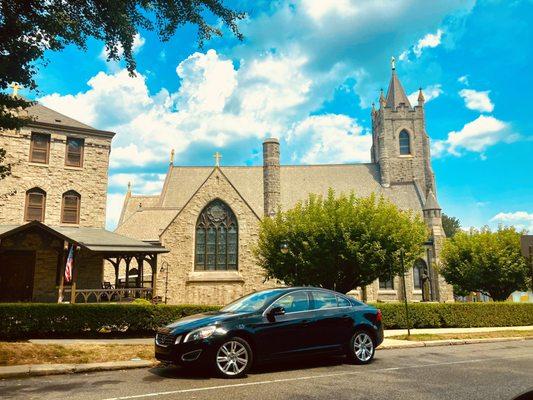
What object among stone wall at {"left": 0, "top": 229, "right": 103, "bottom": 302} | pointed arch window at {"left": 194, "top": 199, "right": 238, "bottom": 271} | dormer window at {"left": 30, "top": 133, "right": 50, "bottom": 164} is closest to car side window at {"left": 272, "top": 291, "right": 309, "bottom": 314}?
stone wall at {"left": 0, "top": 229, "right": 103, "bottom": 302}

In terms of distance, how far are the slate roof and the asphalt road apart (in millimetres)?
27991

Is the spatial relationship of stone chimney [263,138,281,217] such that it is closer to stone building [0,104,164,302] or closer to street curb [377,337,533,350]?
stone building [0,104,164,302]

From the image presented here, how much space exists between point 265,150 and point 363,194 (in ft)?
41.7

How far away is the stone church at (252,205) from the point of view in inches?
1024

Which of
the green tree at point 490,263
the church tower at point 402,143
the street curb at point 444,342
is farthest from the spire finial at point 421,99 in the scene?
the street curb at point 444,342

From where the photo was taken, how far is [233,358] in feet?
22.9

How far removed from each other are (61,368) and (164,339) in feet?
7.16

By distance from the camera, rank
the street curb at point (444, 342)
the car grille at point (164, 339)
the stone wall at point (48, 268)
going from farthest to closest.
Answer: the stone wall at point (48, 268)
the street curb at point (444, 342)
the car grille at point (164, 339)

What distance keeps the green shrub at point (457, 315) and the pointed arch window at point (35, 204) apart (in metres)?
17.8

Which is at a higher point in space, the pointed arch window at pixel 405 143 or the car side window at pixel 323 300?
the pointed arch window at pixel 405 143

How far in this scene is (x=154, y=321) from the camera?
43.8ft

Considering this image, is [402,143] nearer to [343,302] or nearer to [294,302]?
[343,302]

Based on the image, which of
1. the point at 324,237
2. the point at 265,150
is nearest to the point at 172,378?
the point at 324,237

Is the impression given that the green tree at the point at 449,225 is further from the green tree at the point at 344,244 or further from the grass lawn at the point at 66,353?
the grass lawn at the point at 66,353
